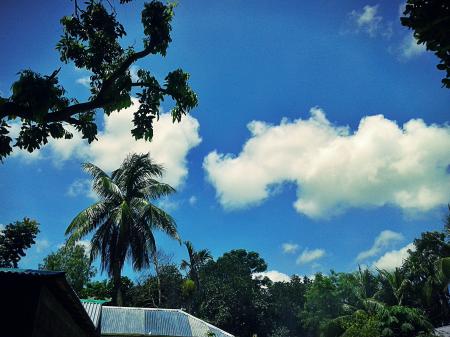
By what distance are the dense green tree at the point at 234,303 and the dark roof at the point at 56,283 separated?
34.2m

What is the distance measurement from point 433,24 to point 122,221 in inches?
747

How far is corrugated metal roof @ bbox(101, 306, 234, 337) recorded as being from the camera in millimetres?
19672

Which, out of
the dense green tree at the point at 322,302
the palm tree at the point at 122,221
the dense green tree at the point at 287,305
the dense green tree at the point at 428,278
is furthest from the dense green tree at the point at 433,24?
the dense green tree at the point at 287,305

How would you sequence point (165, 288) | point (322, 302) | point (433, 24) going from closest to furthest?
point (433, 24), point (165, 288), point (322, 302)

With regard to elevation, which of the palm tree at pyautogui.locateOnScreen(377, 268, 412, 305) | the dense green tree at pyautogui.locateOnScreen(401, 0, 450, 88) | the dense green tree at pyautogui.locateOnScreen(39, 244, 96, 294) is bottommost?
the dense green tree at pyautogui.locateOnScreen(401, 0, 450, 88)

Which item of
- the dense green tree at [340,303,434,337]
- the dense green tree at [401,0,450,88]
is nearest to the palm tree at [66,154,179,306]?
the dense green tree at [340,303,434,337]

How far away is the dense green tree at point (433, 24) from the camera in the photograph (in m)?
3.77

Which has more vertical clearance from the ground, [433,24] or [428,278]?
[428,278]

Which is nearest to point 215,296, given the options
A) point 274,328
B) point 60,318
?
point 274,328

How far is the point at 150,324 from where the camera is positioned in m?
20.5

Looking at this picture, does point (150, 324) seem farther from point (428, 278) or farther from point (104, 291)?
point (428, 278)

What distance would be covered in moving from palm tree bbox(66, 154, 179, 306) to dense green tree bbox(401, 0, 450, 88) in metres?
18.8

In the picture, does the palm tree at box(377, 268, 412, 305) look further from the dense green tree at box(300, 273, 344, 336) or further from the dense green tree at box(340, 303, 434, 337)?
the dense green tree at box(300, 273, 344, 336)

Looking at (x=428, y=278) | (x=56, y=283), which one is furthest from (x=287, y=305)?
(x=56, y=283)
